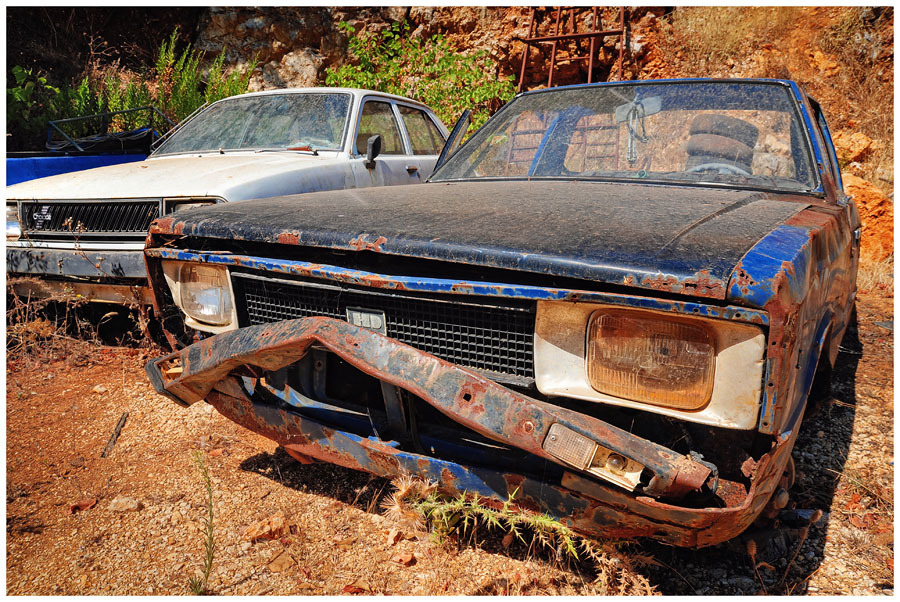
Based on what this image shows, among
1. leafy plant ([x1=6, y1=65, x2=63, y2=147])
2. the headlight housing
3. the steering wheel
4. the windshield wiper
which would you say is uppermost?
leafy plant ([x1=6, y1=65, x2=63, y2=147])

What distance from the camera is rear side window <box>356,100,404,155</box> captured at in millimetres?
4719

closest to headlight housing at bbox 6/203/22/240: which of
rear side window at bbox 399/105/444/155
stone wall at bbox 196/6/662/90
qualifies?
rear side window at bbox 399/105/444/155

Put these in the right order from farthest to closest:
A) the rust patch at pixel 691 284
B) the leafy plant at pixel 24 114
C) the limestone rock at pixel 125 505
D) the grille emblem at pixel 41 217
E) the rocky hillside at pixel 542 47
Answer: the rocky hillside at pixel 542 47, the leafy plant at pixel 24 114, the grille emblem at pixel 41 217, the limestone rock at pixel 125 505, the rust patch at pixel 691 284

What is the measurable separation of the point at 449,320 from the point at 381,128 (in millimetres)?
3812

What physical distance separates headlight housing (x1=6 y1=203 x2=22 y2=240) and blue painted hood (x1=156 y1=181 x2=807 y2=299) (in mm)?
2469

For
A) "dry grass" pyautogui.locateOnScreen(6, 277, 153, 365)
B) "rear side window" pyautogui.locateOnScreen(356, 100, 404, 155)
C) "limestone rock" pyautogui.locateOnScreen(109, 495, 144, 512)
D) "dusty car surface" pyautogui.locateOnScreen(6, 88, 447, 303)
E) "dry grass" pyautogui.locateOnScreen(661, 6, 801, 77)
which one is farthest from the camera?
"dry grass" pyautogui.locateOnScreen(661, 6, 801, 77)

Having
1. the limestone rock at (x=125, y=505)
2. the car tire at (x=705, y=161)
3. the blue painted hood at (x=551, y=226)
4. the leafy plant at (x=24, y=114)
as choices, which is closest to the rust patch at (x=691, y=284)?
the blue painted hood at (x=551, y=226)

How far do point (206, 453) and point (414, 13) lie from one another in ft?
34.5

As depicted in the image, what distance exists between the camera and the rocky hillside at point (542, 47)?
9.49m

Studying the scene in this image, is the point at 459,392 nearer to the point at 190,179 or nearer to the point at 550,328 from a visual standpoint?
the point at 550,328

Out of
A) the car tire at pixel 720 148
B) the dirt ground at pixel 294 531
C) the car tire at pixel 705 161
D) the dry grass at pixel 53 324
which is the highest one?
the car tire at pixel 720 148

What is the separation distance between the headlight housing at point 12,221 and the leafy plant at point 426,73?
7046mm

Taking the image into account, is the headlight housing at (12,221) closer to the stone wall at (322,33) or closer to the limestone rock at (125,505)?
the limestone rock at (125,505)

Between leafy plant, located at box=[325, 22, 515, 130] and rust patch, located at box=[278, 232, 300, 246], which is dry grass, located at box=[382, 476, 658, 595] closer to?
rust patch, located at box=[278, 232, 300, 246]
